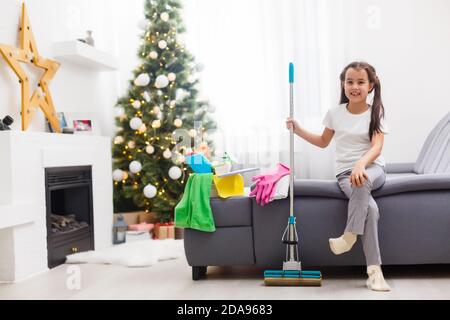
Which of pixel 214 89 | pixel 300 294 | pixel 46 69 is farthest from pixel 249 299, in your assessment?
pixel 214 89

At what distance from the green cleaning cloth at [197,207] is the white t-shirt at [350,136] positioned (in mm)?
717

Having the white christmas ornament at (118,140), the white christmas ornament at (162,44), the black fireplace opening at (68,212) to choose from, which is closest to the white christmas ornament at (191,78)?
the white christmas ornament at (162,44)

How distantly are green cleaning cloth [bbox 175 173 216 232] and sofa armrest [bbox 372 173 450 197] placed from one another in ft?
2.86

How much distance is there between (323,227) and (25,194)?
1.81 meters

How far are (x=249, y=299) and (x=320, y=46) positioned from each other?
3063 millimetres

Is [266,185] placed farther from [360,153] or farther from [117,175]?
[117,175]

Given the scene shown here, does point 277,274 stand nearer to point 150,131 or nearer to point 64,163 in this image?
point 64,163

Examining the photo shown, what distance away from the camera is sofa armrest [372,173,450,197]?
2.71 metres

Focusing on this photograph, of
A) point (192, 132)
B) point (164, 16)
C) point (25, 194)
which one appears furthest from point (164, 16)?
point (25, 194)

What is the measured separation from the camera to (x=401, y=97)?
488cm

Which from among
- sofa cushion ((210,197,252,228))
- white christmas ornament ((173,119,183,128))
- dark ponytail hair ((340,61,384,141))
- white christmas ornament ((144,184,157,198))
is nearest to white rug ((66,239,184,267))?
white christmas ornament ((144,184,157,198))

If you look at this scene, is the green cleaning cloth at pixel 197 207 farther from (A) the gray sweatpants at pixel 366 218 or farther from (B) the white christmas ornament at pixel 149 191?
(B) the white christmas ornament at pixel 149 191

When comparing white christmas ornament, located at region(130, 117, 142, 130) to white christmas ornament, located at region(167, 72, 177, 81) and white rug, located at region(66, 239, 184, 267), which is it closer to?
white christmas ornament, located at region(167, 72, 177, 81)

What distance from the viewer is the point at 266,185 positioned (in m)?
2.80
